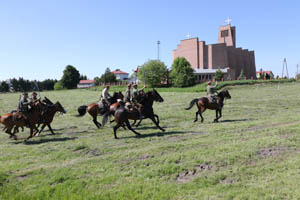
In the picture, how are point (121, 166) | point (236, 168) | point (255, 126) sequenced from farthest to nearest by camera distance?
point (255, 126) → point (121, 166) → point (236, 168)

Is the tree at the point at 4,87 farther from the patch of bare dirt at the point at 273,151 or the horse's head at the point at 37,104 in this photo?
the patch of bare dirt at the point at 273,151

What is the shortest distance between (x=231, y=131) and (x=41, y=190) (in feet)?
27.3

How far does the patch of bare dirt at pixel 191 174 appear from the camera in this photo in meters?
5.77

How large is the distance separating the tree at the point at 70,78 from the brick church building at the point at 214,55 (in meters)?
42.7

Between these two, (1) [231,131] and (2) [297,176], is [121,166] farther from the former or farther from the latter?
(1) [231,131]

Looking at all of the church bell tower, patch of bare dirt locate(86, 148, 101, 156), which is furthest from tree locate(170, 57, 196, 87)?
patch of bare dirt locate(86, 148, 101, 156)

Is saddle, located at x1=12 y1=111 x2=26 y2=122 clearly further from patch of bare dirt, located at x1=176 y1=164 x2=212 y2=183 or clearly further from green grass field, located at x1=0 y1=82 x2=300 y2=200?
patch of bare dirt, located at x1=176 y1=164 x2=212 y2=183

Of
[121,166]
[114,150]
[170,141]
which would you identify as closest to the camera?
[121,166]

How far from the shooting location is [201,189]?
202 inches

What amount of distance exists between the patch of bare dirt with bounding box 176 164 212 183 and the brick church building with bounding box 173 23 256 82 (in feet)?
237

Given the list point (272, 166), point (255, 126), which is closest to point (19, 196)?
point (272, 166)

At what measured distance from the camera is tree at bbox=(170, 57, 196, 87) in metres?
63.9

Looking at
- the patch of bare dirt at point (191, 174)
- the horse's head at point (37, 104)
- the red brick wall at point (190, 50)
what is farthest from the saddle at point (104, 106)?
the red brick wall at point (190, 50)

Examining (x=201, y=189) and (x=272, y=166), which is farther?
(x=272, y=166)
